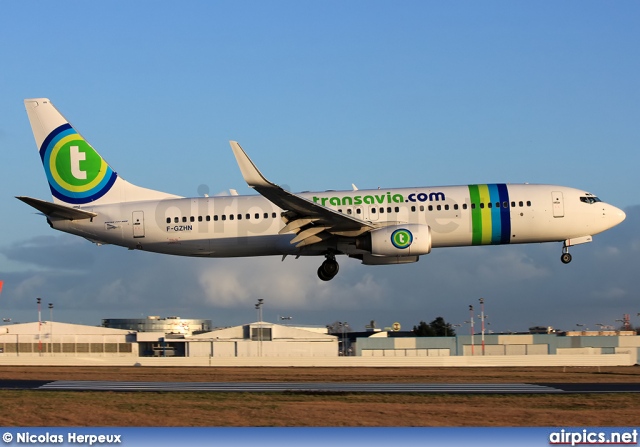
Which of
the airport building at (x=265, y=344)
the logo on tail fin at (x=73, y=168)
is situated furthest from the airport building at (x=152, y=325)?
the logo on tail fin at (x=73, y=168)

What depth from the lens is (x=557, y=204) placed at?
46656mm

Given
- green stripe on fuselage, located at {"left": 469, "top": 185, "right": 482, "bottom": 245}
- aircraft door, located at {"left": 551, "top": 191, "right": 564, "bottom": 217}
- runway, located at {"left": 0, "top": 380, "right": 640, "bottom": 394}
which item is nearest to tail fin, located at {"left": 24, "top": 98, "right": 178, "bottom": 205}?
runway, located at {"left": 0, "top": 380, "right": 640, "bottom": 394}

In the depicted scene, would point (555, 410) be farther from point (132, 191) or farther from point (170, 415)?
point (132, 191)

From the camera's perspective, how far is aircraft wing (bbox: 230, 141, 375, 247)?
41844 millimetres

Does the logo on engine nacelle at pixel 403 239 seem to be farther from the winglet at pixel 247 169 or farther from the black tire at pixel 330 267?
the winglet at pixel 247 169

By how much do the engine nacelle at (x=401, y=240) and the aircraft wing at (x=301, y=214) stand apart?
85cm

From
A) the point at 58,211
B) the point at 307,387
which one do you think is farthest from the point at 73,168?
the point at 307,387

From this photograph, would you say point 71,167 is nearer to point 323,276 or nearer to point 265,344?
point 323,276

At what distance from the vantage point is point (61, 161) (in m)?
50.3

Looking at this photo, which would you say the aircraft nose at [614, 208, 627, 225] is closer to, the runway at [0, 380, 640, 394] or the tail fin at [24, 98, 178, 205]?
the runway at [0, 380, 640, 394]

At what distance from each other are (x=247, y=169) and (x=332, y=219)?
541 centimetres

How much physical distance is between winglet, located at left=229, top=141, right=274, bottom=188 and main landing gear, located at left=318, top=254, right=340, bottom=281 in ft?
24.9

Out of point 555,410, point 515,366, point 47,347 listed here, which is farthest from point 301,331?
point 555,410

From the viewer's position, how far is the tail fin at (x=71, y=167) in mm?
49406
